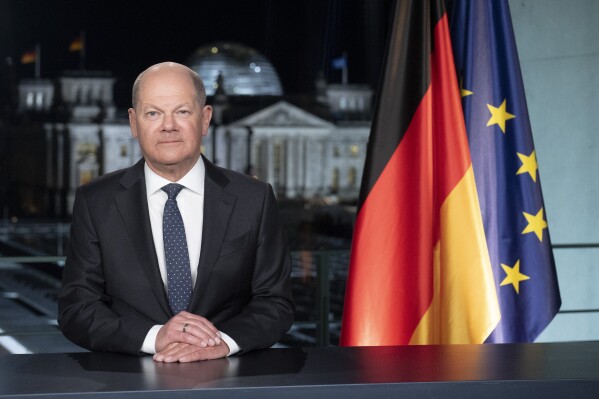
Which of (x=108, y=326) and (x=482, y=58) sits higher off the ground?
(x=482, y=58)

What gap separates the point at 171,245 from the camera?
1.94 metres

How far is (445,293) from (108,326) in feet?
4.84

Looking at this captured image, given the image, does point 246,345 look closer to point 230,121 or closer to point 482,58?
point 482,58

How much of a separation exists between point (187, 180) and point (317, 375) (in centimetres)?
58

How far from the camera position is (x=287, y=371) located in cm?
163

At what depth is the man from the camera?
186 cm

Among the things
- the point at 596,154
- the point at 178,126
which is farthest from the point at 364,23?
the point at 178,126

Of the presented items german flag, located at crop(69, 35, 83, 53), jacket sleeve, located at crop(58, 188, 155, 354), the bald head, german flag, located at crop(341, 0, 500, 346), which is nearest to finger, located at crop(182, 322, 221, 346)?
jacket sleeve, located at crop(58, 188, 155, 354)

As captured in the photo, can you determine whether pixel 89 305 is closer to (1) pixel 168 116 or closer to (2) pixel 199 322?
(2) pixel 199 322

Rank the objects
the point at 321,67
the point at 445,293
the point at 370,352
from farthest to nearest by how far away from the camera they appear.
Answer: the point at 321,67, the point at 445,293, the point at 370,352

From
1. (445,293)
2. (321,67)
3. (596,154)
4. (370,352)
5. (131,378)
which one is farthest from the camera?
(321,67)

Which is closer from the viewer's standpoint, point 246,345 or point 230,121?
point 246,345

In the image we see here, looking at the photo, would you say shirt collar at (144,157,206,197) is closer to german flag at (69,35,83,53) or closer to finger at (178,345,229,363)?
finger at (178,345,229,363)

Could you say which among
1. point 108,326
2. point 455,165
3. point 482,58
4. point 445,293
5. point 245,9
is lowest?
point 445,293
